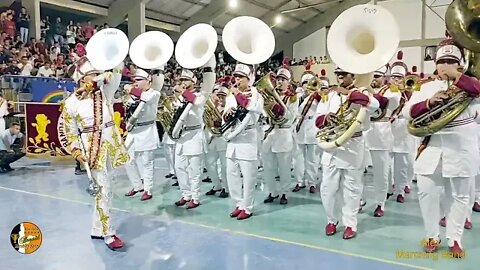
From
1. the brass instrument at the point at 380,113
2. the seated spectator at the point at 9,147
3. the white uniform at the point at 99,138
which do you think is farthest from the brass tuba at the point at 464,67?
the seated spectator at the point at 9,147

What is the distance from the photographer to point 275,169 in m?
5.40

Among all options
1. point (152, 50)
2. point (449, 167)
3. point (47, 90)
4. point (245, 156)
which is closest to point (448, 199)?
point (449, 167)

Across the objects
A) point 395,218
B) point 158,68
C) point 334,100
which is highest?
point 158,68

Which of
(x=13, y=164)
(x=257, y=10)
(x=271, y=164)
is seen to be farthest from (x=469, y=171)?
(x=257, y=10)

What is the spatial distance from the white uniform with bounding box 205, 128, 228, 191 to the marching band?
14 millimetres

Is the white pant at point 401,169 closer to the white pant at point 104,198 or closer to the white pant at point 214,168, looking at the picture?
the white pant at point 214,168

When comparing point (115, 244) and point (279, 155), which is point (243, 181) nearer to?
point (279, 155)

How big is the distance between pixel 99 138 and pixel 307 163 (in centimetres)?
322

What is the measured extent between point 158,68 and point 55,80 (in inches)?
161

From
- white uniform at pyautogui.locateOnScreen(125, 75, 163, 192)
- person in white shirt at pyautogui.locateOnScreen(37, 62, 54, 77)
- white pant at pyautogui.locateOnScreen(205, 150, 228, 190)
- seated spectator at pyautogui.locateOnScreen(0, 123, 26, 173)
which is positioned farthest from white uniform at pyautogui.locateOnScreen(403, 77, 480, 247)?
person in white shirt at pyautogui.locateOnScreen(37, 62, 54, 77)

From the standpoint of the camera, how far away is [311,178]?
606cm

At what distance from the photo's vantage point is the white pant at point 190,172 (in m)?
5.02

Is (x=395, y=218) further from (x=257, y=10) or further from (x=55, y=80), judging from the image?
(x=257, y=10)

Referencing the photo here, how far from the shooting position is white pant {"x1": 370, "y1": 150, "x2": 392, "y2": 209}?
186 inches
